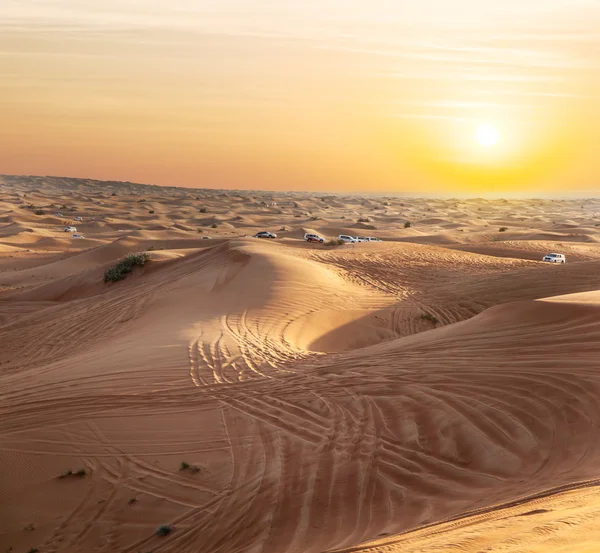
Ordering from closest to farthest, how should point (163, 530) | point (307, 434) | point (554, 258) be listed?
point (163, 530) < point (307, 434) < point (554, 258)

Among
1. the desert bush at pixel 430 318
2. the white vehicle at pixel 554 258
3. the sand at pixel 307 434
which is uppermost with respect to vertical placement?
the white vehicle at pixel 554 258

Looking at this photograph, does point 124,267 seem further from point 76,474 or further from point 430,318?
point 76,474

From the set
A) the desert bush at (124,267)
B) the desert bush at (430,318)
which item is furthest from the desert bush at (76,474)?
the desert bush at (124,267)

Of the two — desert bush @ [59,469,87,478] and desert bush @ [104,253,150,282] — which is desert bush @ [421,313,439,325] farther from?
desert bush @ [104,253,150,282]

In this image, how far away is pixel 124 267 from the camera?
83.8 ft

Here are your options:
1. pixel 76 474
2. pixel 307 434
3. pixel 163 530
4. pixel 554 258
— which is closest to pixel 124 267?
pixel 76 474

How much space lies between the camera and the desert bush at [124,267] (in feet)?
82.4

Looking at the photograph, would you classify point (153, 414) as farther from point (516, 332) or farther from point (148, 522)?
point (516, 332)

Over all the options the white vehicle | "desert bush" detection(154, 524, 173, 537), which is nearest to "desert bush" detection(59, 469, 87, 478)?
"desert bush" detection(154, 524, 173, 537)

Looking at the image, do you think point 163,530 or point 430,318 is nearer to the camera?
point 163,530

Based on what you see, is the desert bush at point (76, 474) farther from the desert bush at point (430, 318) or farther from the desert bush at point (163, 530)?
the desert bush at point (430, 318)

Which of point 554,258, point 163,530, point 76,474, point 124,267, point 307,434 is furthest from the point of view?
point 554,258

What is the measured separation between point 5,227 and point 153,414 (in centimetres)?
5560

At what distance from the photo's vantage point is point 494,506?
5.88 m
